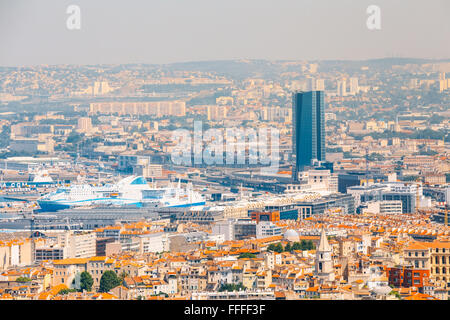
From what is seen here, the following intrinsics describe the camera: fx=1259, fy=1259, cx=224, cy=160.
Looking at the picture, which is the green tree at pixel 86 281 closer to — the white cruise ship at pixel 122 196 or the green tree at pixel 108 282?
the green tree at pixel 108 282

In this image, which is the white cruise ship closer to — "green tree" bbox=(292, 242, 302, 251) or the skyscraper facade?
the skyscraper facade

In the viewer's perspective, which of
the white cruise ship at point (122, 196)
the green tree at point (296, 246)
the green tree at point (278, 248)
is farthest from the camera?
the white cruise ship at point (122, 196)

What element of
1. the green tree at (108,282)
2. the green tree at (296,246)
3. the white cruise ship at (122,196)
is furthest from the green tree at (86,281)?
the white cruise ship at (122,196)

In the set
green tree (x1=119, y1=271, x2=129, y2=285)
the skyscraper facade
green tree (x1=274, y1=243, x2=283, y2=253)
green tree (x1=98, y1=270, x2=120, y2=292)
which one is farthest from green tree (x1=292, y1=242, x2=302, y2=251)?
the skyscraper facade

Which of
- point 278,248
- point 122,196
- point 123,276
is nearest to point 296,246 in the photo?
point 278,248

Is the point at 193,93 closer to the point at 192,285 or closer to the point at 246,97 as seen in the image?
the point at 246,97
